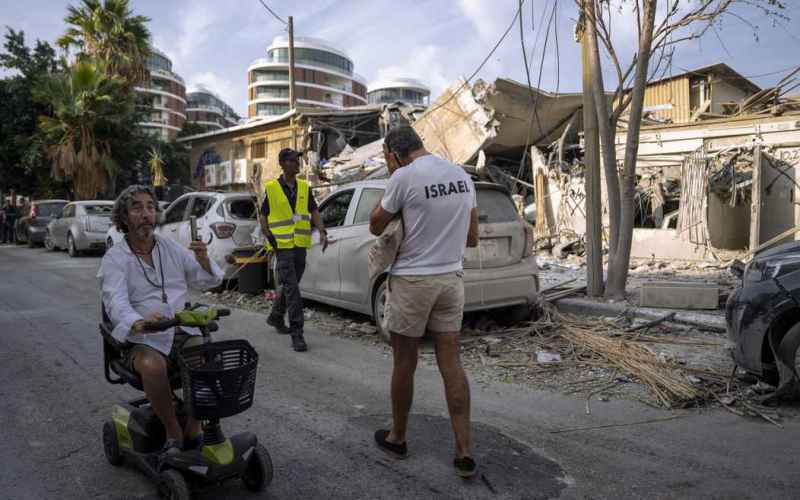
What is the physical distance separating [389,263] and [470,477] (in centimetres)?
124

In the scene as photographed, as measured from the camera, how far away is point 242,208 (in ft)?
32.0

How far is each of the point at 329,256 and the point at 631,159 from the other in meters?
3.84

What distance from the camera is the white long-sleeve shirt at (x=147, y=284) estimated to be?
10.2ft

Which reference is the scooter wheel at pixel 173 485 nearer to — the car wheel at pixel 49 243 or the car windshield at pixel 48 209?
the car wheel at pixel 49 243

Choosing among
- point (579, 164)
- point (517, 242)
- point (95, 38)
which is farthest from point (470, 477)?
point (95, 38)

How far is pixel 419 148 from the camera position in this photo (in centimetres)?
359

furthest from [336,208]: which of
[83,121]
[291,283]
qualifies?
[83,121]

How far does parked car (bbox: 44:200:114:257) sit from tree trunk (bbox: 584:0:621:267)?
12071mm

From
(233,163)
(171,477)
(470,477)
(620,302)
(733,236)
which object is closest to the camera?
(171,477)

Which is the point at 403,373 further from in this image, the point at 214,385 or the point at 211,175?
the point at 211,175

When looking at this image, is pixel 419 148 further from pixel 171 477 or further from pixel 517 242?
pixel 517 242

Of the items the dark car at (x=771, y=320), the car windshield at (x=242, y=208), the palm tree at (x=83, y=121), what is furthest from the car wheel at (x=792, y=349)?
the palm tree at (x=83, y=121)

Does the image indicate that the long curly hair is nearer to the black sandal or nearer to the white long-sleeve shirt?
the white long-sleeve shirt

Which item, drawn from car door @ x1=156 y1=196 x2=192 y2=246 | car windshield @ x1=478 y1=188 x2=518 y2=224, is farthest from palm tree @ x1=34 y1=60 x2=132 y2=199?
car windshield @ x1=478 y1=188 x2=518 y2=224
